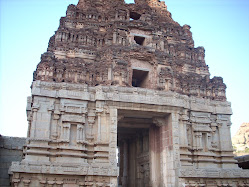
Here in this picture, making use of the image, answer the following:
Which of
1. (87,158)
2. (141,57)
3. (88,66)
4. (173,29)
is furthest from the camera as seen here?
(173,29)

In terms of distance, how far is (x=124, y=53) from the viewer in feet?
60.3

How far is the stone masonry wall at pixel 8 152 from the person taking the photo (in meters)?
18.3

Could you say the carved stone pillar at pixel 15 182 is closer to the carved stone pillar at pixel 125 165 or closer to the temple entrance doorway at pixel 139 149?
the temple entrance doorway at pixel 139 149

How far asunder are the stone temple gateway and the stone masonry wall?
302 centimetres

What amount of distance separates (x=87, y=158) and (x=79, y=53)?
23.6ft

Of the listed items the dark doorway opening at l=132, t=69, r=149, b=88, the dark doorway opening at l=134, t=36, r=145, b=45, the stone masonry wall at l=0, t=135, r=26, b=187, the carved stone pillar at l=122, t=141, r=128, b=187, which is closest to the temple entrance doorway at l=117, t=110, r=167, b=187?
the carved stone pillar at l=122, t=141, r=128, b=187

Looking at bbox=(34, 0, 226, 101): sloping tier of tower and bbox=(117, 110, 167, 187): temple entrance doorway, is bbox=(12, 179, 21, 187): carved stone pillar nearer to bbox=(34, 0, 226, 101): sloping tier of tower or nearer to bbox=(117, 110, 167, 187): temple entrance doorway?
bbox=(34, 0, 226, 101): sloping tier of tower

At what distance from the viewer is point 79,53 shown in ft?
60.8

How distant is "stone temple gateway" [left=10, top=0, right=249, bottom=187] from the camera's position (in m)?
15.1

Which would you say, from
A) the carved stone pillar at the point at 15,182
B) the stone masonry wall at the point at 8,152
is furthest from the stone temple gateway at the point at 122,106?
the stone masonry wall at the point at 8,152

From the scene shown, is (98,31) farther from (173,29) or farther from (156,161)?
(156,161)

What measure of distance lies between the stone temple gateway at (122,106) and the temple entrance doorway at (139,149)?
3.3 inches

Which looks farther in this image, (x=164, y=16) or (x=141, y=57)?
(x=164, y=16)

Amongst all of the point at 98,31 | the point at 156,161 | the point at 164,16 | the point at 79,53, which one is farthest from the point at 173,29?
the point at 156,161
